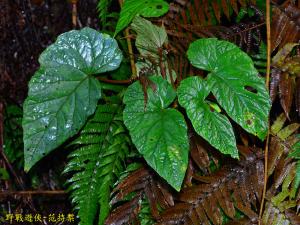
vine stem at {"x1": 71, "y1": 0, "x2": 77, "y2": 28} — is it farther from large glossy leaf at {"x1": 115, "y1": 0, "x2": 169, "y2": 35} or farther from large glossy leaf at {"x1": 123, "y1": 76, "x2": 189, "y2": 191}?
large glossy leaf at {"x1": 123, "y1": 76, "x2": 189, "y2": 191}

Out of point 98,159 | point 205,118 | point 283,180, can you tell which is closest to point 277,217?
point 283,180

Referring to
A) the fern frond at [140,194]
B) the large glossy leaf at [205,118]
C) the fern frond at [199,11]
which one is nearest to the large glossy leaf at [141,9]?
the fern frond at [199,11]

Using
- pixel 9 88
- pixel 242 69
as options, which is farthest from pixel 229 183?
pixel 9 88

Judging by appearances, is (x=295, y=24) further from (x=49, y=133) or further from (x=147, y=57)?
(x=49, y=133)

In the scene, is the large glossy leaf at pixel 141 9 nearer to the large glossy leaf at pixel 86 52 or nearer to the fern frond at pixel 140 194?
the large glossy leaf at pixel 86 52

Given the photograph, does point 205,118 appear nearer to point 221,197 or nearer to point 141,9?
point 221,197
